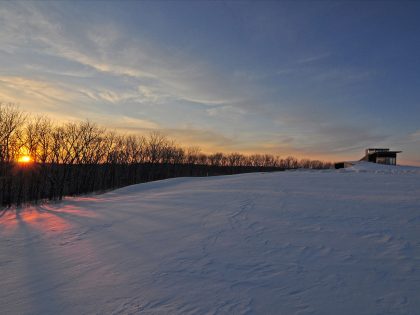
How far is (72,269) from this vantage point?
6.05 meters

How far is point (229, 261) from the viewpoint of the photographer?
5719 mm

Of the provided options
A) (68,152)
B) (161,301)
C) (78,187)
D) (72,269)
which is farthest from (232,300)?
(78,187)

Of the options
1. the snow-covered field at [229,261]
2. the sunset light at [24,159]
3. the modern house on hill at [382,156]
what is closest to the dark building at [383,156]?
the modern house on hill at [382,156]

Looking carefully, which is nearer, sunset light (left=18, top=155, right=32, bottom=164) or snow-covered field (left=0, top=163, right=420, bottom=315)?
snow-covered field (left=0, top=163, right=420, bottom=315)

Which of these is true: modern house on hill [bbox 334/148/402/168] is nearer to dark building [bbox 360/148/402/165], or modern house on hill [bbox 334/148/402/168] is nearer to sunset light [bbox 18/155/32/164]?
dark building [bbox 360/148/402/165]

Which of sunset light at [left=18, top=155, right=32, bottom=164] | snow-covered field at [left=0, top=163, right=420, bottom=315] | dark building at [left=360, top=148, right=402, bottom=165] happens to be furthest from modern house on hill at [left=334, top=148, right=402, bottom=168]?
sunset light at [left=18, top=155, right=32, bottom=164]

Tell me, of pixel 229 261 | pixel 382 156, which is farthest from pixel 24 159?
pixel 382 156

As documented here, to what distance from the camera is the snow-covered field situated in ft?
13.8

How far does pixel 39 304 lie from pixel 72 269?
144 cm

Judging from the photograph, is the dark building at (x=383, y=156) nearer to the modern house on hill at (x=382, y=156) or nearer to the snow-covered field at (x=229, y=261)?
the modern house on hill at (x=382, y=156)

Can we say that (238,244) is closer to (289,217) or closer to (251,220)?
(251,220)

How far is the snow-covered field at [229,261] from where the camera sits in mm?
4203

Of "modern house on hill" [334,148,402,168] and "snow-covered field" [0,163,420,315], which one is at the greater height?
"modern house on hill" [334,148,402,168]

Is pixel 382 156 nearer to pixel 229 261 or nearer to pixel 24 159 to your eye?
pixel 229 261
